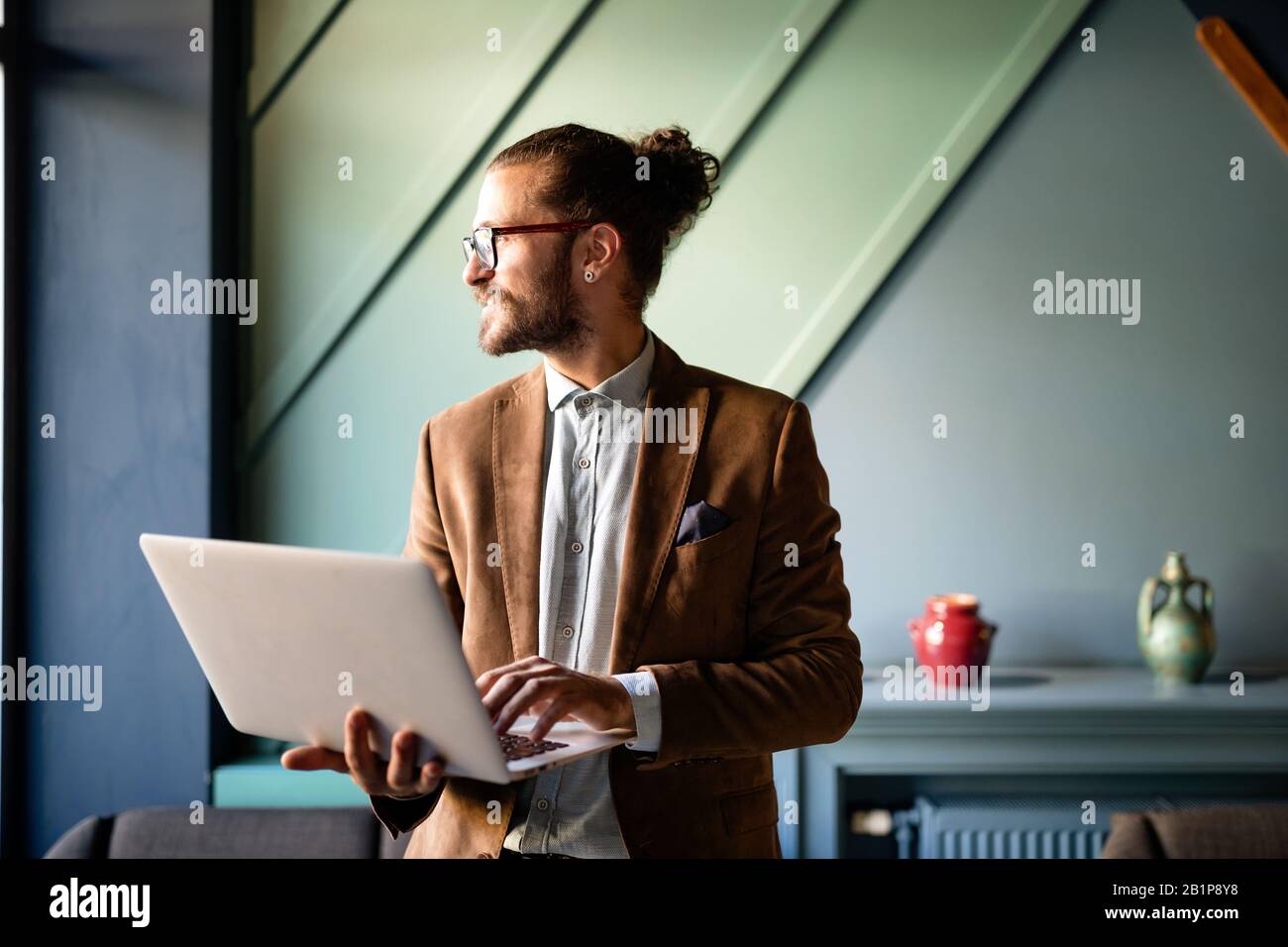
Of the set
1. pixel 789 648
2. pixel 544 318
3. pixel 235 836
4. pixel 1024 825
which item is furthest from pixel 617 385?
pixel 1024 825

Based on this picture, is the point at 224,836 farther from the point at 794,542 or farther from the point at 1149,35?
the point at 1149,35

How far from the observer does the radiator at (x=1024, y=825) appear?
276cm

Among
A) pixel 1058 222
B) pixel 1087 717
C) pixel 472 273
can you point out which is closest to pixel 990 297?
pixel 1058 222

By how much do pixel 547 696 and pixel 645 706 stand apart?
16 centimetres

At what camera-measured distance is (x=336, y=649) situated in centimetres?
112

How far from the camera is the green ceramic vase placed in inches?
107

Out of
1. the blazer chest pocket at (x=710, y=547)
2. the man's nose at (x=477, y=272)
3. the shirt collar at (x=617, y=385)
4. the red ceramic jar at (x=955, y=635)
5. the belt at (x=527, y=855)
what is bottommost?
Result: the belt at (x=527, y=855)

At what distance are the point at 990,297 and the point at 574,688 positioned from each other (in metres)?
2.12

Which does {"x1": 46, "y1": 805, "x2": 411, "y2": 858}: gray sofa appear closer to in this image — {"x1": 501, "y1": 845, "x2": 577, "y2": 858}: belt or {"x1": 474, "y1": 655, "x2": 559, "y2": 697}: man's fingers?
{"x1": 501, "y1": 845, "x2": 577, "y2": 858}: belt

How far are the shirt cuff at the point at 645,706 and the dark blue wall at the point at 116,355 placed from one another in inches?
71.3

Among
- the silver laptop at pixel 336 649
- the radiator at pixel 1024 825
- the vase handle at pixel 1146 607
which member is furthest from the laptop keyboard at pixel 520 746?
the vase handle at pixel 1146 607

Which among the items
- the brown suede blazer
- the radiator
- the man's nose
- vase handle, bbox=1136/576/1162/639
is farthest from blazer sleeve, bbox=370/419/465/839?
vase handle, bbox=1136/576/1162/639

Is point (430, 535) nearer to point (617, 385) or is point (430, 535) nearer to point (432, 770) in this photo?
point (617, 385)

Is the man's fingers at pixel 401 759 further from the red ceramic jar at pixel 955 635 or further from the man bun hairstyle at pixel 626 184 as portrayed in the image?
the red ceramic jar at pixel 955 635
